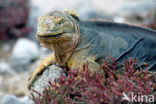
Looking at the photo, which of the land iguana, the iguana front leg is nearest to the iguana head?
the land iguana

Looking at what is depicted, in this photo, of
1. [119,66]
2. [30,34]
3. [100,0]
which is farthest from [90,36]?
[100,0]

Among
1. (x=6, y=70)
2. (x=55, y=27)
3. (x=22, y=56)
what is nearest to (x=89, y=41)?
(x=55, y=27)

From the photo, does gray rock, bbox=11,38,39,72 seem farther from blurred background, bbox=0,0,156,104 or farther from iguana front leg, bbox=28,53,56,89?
iguana front leg, bbox=28,53,56,89

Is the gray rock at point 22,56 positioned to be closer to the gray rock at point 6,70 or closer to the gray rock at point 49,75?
the gray rock at point 6,70

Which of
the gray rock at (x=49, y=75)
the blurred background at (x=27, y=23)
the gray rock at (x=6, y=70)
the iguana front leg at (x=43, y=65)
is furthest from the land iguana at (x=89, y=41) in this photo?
the gray rock at (x=6, y=70)

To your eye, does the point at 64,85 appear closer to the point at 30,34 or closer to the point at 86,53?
the point at 86,53

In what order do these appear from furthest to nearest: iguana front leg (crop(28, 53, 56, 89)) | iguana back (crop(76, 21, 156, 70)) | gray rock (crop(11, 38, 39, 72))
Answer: gray rock (crop(11, 38, 39, 72)) → iguana front leg (crop(28, 53, 56, 89)) → iguana back (crop(76, 21, 156, 70))
